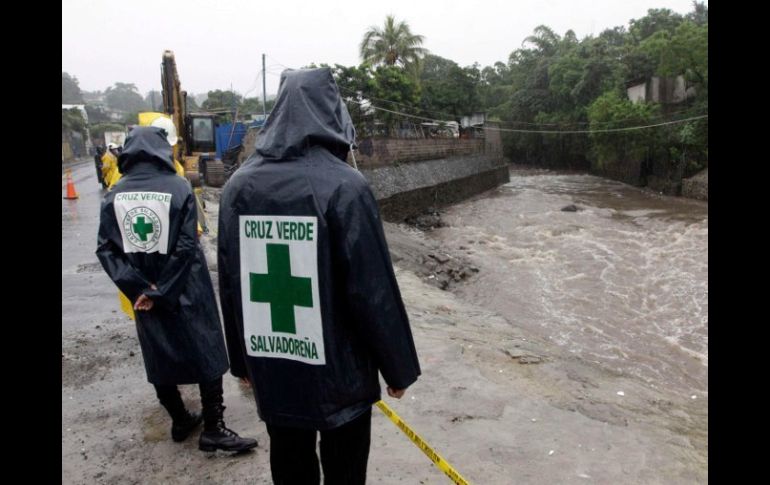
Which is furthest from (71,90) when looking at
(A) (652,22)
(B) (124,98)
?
(A) (652,22)

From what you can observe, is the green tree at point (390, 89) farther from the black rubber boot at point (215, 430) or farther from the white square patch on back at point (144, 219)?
the black rubber boot at point (215, 430)

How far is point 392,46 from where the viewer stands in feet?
95.5

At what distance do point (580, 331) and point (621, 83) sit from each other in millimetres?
26460

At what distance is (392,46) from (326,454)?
29.5 metres

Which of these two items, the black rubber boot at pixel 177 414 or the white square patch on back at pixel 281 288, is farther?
the black rubber boot at pixel 177 414

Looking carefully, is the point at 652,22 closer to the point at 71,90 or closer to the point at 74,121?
the point at 74,121

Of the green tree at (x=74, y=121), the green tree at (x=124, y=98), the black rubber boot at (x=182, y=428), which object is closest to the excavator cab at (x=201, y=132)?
the black rubber boot at (x=182, y=428)

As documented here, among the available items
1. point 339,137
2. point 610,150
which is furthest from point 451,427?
point 610,150

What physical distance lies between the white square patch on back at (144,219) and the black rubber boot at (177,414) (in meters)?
0.82

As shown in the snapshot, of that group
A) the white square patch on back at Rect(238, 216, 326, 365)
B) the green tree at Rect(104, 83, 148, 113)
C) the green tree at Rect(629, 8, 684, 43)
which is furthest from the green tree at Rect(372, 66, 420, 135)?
the green tree at Rect(104, 83, 148, 113)

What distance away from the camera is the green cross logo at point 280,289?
182 centimetres

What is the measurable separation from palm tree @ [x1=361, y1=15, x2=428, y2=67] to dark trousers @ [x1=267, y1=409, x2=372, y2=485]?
2923 cm

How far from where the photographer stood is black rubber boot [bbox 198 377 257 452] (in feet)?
9.83

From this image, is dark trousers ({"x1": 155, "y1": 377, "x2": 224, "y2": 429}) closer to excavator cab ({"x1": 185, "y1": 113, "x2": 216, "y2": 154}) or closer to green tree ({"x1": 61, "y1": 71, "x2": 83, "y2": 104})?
excavator cab ({"x1": 185, "y1": 113, "x2": 216, "y2": 154})
